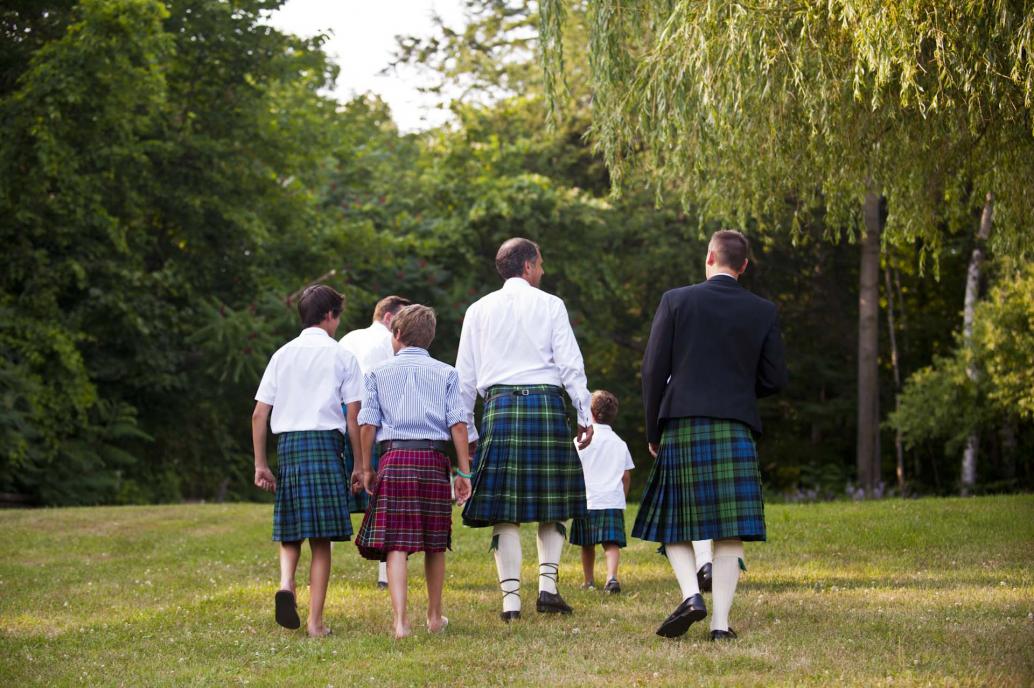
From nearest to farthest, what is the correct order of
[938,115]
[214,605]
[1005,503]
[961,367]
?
1. [214,605]
2. [938,115]
3. [1005,503]
4. [961,367]

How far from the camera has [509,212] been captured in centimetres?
2325

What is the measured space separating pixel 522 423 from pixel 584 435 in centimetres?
36

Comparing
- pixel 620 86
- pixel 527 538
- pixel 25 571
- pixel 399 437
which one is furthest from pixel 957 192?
pixel 25 571

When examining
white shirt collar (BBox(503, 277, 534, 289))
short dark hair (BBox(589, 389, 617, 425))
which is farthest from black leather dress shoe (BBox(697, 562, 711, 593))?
white shirt collar (BBox(503, 277, 534, 289))

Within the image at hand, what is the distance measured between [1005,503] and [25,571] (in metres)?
9.88

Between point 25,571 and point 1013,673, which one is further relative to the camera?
point 25,571

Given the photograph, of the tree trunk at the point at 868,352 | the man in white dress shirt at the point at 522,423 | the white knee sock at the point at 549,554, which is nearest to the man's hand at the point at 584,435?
the man in white dress shirt at the point at 522,423

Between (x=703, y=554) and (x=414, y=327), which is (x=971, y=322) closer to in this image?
(x=703, y=554)

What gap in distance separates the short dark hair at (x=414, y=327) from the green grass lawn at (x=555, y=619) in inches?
63.2

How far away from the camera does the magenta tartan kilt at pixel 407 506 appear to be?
642 cm

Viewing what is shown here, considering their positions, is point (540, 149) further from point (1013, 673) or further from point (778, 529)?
point (1013, 673)

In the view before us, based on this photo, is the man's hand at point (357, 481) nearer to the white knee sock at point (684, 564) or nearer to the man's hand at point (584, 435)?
the man's hand at point (584, 435)

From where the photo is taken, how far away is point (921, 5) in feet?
28.7

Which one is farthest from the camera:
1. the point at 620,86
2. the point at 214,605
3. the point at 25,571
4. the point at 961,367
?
the point at 961,367
